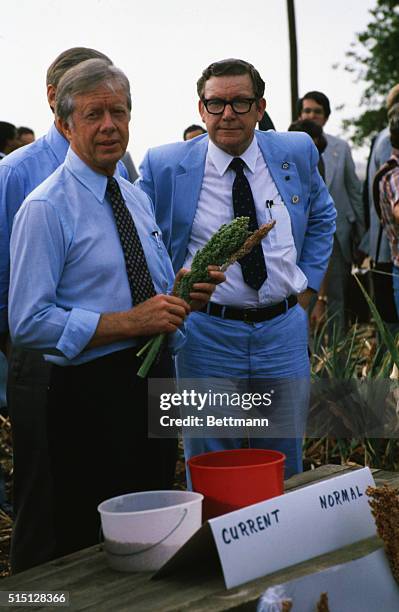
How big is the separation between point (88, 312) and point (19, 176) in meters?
0.82

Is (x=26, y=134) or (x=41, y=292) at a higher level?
(x=26, y=134)

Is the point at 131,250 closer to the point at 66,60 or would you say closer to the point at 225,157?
the point at 66,60

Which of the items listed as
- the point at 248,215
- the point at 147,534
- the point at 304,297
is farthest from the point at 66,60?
the point at 147,534

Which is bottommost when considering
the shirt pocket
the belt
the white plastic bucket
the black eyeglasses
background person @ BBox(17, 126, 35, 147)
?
the white plastic bucket

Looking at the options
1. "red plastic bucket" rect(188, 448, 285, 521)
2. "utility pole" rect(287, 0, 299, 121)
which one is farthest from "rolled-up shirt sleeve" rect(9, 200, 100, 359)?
"utility pole" rect(287, 0, 299, 121)

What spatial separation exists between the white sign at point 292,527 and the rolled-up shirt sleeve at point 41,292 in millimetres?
769

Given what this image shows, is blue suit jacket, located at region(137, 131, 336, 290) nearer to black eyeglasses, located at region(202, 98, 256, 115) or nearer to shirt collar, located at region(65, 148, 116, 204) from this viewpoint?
black eyeglasses, located at region(202, 98, 256, 115)

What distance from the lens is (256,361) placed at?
12.1ft

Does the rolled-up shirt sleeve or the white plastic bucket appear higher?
the rolled-up shirt sleeve

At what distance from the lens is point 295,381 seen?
12.5 feet

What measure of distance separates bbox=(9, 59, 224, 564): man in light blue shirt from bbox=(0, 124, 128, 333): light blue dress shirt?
1.70 feet

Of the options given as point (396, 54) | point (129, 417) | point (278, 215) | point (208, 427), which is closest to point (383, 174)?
point (278, 215)

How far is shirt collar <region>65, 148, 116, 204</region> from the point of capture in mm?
2791

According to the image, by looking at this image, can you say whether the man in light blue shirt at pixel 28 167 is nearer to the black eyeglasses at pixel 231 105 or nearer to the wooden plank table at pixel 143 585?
the black eyeglasses at pixel 231 105
